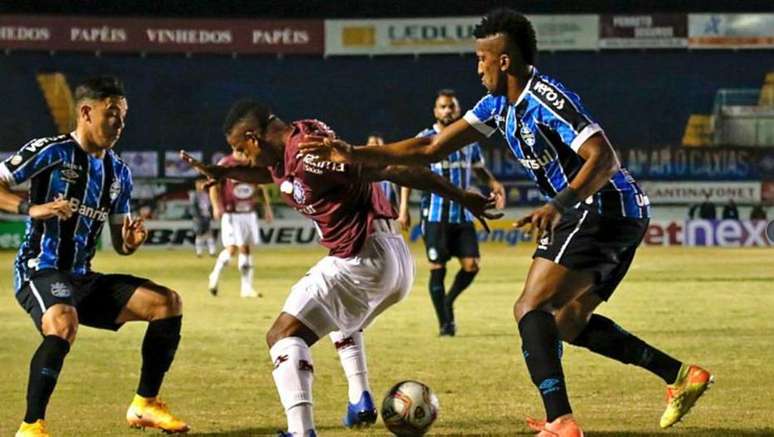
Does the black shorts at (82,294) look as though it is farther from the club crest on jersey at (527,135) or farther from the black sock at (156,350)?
the club crest on jersey at (527,135)

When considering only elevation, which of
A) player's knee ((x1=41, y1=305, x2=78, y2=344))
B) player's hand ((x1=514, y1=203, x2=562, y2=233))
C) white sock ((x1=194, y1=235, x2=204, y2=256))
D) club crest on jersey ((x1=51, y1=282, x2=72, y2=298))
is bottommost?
white sock ((x1=194, y1=235, x2=204, y2=256))

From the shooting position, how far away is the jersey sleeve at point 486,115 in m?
7.02

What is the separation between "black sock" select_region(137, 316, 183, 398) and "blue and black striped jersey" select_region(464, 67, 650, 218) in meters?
2.18

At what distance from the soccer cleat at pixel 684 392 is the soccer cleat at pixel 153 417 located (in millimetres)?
2746

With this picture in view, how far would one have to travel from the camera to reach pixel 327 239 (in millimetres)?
7578

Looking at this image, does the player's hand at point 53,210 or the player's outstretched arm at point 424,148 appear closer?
the player's outstretched arm at point 424,148

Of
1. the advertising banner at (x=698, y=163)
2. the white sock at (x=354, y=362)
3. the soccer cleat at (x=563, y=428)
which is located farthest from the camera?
the advertising banner at (x=698, y=163)

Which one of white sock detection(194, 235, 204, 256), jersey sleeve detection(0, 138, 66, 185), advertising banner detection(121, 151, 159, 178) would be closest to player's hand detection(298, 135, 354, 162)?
jersey sleeve detection(0, 138, 66, 185)

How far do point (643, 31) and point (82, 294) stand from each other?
41647 mm

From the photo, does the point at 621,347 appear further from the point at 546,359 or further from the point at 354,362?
the point at 354,362

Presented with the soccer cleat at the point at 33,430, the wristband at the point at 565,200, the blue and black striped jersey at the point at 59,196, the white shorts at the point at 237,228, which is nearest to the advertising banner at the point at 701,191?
the white shorts at the point at 237,228

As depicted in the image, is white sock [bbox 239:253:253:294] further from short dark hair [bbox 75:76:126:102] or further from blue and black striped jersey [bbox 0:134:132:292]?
short dark hair [bbox 75:76:126:102]

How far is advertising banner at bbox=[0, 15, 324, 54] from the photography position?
46.7 meters

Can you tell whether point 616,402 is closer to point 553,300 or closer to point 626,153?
point 553,300
